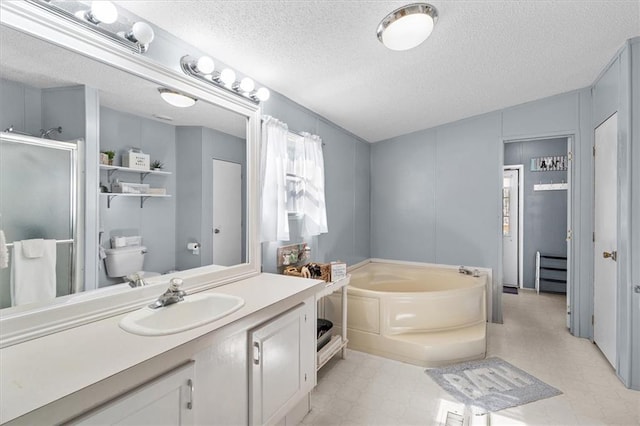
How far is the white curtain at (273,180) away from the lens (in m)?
2.29

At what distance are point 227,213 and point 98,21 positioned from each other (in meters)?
1.15

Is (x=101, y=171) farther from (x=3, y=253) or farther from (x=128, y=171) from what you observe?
(x=3, y=253)

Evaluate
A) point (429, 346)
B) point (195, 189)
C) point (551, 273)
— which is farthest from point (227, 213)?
point (551, 273)

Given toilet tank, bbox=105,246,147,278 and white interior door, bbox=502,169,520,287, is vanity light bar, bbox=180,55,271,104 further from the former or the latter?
white interior door, bbox=502,169,520,287

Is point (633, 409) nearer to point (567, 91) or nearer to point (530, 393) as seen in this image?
point (530, 393)

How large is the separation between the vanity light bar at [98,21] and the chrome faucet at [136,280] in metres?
1.07

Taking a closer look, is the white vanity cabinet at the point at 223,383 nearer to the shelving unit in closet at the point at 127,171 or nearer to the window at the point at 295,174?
the shelving unit in closet at the point at 127,171

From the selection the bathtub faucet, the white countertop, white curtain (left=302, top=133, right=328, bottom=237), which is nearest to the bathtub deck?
the bathtub faucet

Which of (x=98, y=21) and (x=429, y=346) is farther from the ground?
(x=98, y=21)

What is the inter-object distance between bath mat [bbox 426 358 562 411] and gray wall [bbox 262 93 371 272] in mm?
1529

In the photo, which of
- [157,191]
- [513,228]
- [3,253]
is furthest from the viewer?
[513,228]

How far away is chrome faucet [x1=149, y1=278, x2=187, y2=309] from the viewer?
1438 mm

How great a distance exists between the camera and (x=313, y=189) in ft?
9.37

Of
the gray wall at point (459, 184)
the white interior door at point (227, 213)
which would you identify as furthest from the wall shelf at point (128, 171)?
the gray wall at point (459, 184)
